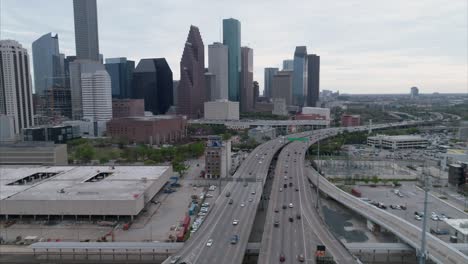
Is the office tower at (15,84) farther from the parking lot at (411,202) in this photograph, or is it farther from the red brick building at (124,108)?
the parking lot at (411,202)

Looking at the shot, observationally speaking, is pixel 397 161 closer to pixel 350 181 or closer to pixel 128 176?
pixel 350 181

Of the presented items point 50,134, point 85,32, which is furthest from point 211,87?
point 50,134

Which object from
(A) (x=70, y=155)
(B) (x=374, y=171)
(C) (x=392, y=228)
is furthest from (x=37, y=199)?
(B) (x=374, y=171)

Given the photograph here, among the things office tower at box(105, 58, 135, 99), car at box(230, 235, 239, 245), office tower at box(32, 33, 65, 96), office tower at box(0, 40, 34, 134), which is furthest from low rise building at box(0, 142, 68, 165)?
office tower at box(32, 33, 65, 96)

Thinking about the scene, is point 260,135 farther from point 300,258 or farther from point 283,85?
point 283,85

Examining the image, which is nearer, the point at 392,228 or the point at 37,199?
the point at 392,228

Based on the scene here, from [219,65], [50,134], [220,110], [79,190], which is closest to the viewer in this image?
[79,190]

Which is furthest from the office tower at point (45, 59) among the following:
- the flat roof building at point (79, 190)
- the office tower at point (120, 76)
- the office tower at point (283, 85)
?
the flat roof building at point (79, 190)
